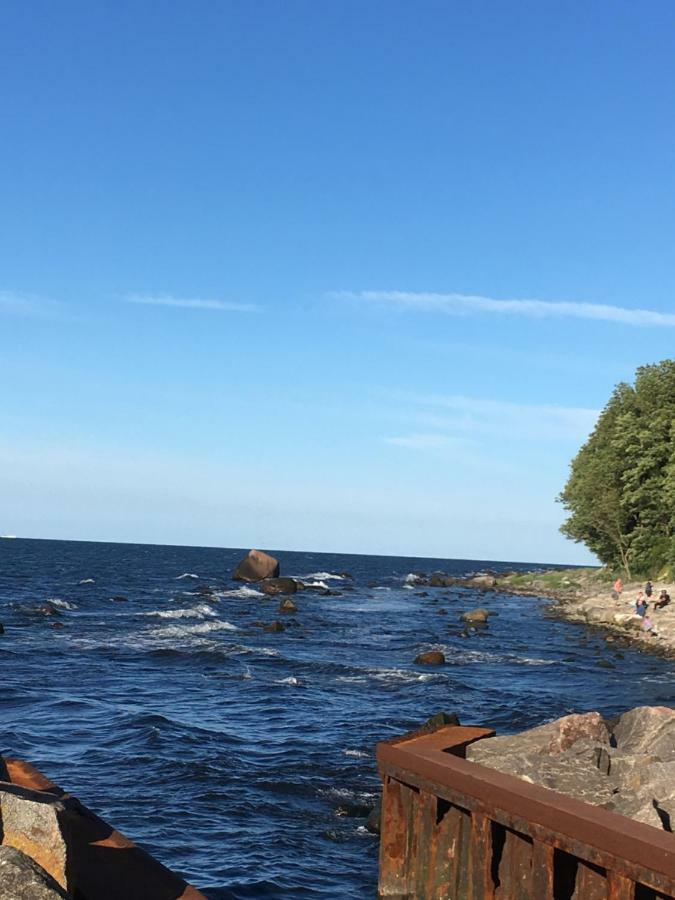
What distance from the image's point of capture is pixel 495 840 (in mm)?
8461

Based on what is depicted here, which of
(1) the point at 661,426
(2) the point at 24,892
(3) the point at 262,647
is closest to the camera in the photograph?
(2) the point at 24,892

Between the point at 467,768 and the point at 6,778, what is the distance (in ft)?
17.7

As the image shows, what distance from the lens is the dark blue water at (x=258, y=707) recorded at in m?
14.5

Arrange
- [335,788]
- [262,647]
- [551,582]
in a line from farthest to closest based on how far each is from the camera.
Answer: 1. [551,582]
2. [262,647]
3. [335,788]

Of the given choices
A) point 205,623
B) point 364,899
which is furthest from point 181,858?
point 205,623

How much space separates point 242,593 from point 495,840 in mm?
68988

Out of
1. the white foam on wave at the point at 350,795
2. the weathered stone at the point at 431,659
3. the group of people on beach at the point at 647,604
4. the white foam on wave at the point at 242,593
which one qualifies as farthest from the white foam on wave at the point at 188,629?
the white foam on wave at the point at 350,795

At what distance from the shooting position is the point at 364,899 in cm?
1202

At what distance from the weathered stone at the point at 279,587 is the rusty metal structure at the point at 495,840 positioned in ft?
225

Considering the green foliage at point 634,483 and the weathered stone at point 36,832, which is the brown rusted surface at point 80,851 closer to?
the weathered stone at point 36,832

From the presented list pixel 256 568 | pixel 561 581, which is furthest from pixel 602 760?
pixel 561 581

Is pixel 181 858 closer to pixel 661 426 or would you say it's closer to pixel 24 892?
pixel 24 892

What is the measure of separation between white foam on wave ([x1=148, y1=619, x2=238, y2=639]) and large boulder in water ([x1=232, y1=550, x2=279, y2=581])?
41.8m

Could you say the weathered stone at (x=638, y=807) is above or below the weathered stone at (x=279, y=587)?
above
